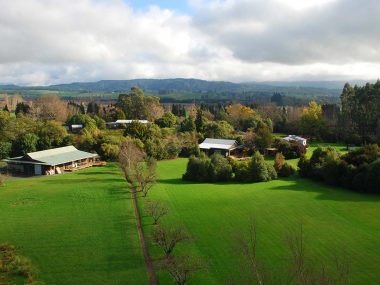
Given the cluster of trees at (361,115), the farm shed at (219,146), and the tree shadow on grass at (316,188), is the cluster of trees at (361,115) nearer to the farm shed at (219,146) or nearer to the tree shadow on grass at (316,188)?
the farm shed at (219,146)

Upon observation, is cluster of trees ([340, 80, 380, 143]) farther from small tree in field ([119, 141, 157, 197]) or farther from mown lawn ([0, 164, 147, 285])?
mown lawn ([0, 164, 147, 285])

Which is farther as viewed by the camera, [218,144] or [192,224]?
[218,144]

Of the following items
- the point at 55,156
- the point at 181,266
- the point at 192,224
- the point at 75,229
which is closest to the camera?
the point at 181,266

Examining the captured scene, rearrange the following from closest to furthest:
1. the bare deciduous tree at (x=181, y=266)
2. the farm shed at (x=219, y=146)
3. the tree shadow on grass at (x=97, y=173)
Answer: the bare deciduous tree at (x=181, y=266) → the tree shadow on grass at (x=97, y=173) → the farm shed at (x=219, y=146)

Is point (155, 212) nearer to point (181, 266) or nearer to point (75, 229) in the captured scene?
point (75, 229)

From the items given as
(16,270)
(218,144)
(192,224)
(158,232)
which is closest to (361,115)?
(218,144)

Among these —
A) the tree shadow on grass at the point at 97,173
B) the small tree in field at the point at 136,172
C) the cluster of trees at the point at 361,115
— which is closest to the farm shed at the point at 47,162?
the tree shadow on grass at the point at 97,173
